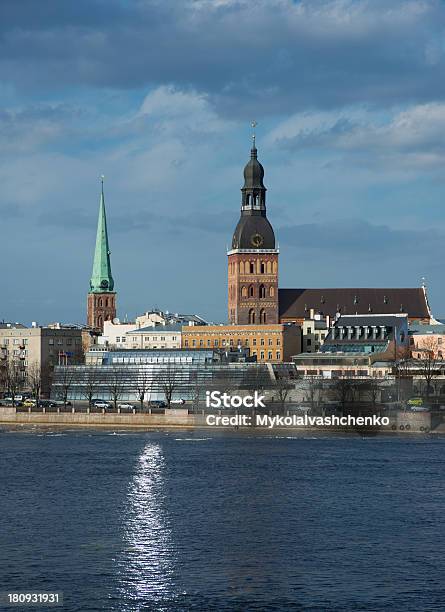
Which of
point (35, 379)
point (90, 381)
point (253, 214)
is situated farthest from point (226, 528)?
point (253, 214)

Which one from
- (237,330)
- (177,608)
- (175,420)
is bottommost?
(177,608)

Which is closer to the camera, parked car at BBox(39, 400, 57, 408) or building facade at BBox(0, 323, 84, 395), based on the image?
parked car at BBox(39, 400, 57, 408)

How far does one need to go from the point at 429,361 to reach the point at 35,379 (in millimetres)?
44719

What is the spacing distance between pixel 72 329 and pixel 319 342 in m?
35.8

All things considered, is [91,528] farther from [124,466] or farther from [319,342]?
[319,342]

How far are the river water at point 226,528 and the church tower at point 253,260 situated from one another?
87770mm

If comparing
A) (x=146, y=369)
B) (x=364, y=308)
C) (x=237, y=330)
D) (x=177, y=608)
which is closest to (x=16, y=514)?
(x=177, y=608)

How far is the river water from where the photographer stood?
4722 cm

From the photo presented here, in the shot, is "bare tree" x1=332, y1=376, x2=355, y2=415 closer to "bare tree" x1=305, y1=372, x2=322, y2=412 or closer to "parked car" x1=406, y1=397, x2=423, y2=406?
"bare tree" x1=305, y1=372, x2=322, y2=412

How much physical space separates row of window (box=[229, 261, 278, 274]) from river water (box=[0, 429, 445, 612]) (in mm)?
88383

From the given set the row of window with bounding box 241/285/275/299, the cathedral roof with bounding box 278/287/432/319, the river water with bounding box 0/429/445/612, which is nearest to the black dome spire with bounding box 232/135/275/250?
the row of window with bounding box 241/285/275/299

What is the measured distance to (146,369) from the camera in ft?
518

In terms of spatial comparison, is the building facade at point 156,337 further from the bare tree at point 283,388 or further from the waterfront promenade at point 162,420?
the waterfront promenade at point 162,420

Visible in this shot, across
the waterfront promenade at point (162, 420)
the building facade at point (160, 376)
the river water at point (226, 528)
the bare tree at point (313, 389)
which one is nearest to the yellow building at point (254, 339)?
the building facade at point (160, 376)
